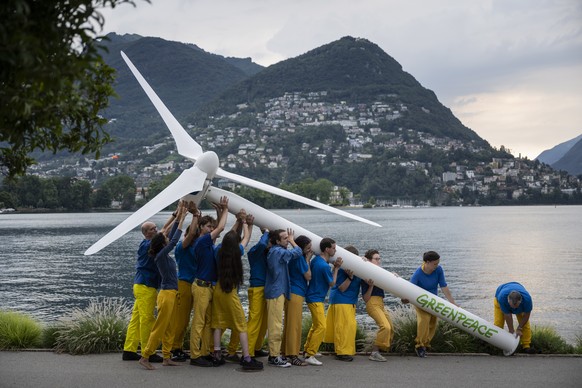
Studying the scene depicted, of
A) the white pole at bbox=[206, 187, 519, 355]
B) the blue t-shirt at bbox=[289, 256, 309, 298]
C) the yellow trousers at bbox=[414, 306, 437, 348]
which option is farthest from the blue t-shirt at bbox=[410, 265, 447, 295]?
the blue t-shirt at bbox=[289, 256, 309, 298]

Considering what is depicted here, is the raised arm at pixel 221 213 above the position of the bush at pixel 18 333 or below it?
above

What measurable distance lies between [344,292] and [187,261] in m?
2.44

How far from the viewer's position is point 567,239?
80.1 m

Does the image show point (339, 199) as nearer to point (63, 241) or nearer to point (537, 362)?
point (63, 241)

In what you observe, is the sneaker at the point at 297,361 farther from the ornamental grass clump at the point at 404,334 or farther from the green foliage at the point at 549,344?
the green foliage at the point at 549,344

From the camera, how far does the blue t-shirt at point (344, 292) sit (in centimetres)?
1032

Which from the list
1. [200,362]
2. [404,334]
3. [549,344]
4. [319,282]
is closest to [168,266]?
[200,362]

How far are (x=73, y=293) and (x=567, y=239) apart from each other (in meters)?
62.1

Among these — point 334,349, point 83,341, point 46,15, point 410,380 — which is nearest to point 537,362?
point 410,380

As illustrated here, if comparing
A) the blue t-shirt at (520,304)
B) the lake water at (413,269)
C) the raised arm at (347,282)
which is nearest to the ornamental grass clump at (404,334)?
the raised arm at (347,282)

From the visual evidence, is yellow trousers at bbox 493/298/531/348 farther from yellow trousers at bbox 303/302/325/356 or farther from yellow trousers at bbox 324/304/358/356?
yellow trousers at bbox 303/302/325/356

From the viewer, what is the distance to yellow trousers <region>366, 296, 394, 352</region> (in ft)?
33.3

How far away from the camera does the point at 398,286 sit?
10609 mm

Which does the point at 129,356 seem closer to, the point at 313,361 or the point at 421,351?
the point at 313,361
